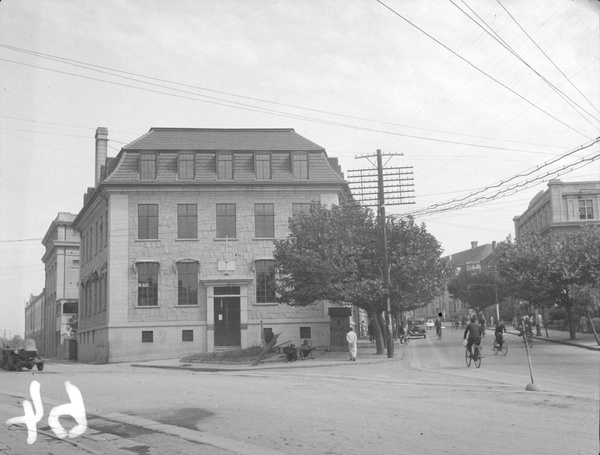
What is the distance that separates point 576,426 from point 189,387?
1085 cm

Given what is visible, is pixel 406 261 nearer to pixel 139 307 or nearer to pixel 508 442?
pixel 139 307

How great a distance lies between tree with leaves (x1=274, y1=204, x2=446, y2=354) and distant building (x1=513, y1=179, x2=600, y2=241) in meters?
39.1

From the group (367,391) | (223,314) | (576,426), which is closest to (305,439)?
(576,426)

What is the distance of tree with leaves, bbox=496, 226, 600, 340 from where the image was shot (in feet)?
127

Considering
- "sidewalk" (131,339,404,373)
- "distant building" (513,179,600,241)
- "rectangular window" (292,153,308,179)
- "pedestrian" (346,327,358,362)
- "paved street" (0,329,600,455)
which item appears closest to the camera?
"paved street" (0,329,600,455)

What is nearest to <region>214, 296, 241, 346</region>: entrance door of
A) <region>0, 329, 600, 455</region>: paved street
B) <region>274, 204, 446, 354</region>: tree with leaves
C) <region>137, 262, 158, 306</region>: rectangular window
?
<region>137, 262, 158, 306</region>: rectangular window

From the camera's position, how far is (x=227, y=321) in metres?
42.5

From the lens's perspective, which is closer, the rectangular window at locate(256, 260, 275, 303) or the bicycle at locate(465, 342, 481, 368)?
the bicycle at locate(465, 342, 481, 368)

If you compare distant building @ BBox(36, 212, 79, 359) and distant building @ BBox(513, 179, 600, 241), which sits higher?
distant building @ BBox(513, 179, 600, 241)

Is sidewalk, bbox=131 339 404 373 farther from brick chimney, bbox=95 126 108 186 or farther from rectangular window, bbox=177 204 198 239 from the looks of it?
brick chimney, bbox=95 126 108 186

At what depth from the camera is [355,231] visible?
115ft

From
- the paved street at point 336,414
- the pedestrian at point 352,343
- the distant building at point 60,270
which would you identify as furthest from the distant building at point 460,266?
the paved street at point 336,414

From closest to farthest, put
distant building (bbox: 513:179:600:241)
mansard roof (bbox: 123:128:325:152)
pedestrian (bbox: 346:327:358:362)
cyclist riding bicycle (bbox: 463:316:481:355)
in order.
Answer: cyclist riding bicycle (bbox: 463:316:481:355) → pedestrian (bbox: 346:327:358:362) → mansard roof (bbox: 123:128:325:152) → distant building (bbox: 513:179:600:241)

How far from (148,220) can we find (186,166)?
3.98 metres
